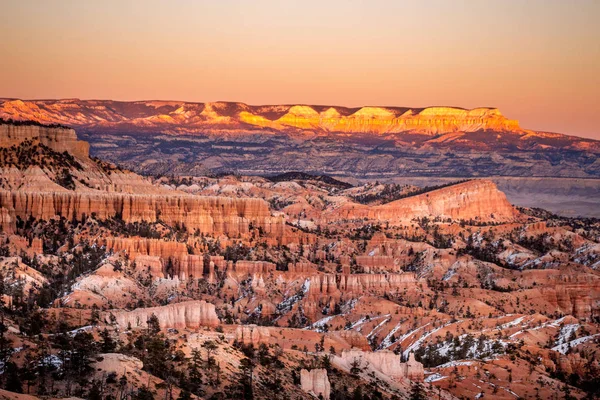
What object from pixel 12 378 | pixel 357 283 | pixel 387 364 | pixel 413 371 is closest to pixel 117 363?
pixel 12 378

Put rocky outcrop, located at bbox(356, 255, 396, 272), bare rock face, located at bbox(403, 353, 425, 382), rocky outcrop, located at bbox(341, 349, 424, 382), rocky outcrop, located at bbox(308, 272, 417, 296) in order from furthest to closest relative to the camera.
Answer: rocky outcrop, located at bbox(356, 255, 396, 272), rocky outcrop, located at bbox(308, 272, 417, 296), bare rock face, located at bbox(403, 353, 425, 382), rocky outcrop, located at bbox(341, 349, 424, 382)

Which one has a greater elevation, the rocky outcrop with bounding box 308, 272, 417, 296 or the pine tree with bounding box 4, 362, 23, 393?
the pine tree with bounding box 4, 362, 23, 393

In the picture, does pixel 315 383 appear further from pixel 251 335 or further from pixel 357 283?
pixel 357 283

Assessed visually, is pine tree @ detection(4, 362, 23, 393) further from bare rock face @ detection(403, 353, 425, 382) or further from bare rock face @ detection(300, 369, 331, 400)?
bare rock face @ detection(403, 353, 425, 382)

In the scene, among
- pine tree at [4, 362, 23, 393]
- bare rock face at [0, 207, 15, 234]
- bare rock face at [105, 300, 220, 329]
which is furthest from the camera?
bare rock face at [0, 207, 15, 234]

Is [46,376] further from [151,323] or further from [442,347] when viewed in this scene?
[442,347]

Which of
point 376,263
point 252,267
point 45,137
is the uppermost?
point 45,137

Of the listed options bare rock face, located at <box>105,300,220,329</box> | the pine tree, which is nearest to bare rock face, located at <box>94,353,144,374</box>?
the pine tree
